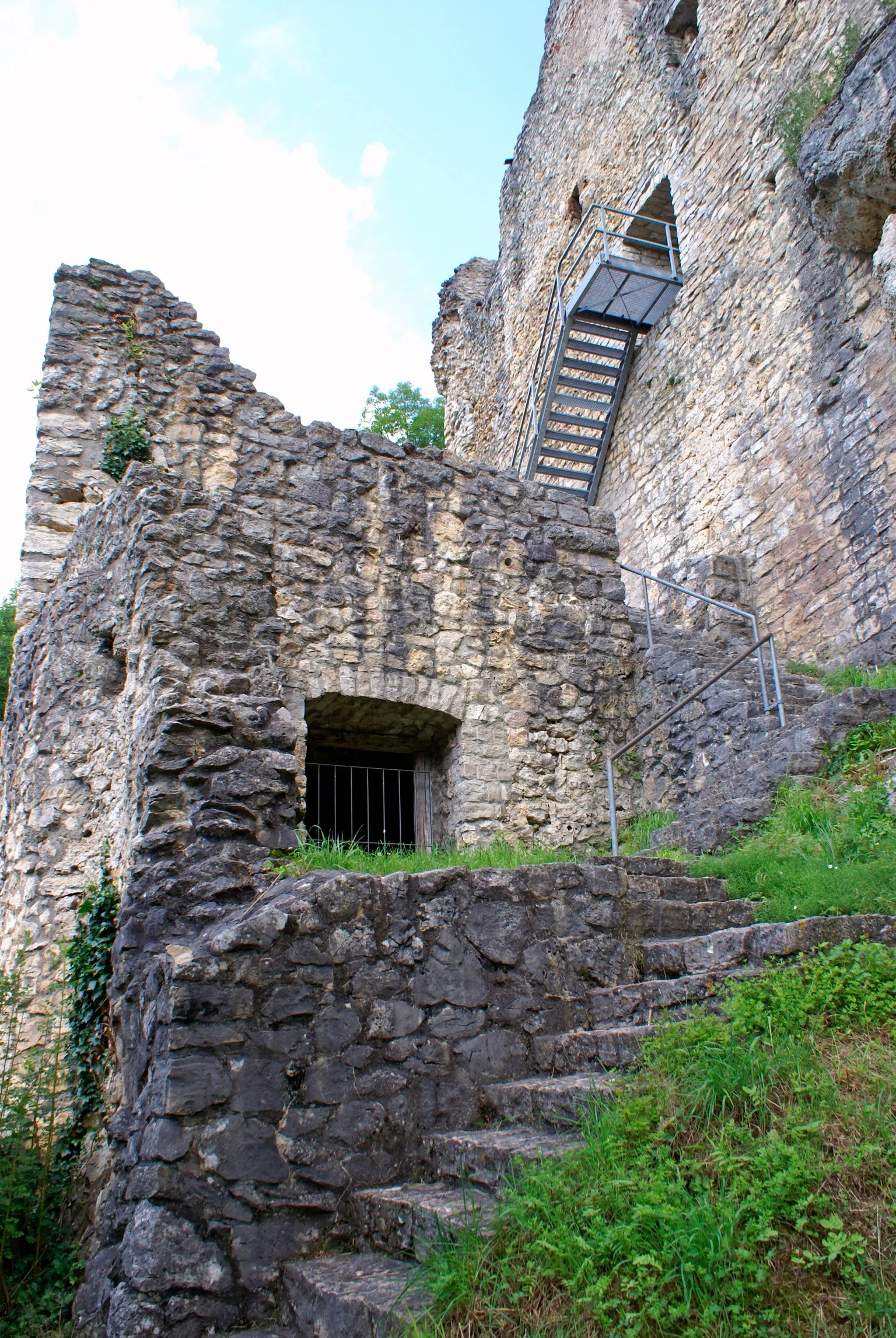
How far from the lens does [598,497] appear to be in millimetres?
12984

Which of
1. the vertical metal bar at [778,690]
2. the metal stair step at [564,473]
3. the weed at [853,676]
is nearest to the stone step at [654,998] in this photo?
the vertical metal bar at [778,690]

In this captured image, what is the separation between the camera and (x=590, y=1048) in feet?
11.2

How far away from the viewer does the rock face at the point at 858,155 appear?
732 cm

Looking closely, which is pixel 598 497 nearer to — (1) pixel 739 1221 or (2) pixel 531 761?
(2) pixel 531 761

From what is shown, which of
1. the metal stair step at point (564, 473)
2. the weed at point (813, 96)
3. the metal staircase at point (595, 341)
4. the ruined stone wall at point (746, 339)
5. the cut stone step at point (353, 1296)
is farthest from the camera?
the metal stair step at point (564, 473)

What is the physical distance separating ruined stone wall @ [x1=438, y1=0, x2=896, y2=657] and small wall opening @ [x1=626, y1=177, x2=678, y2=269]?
0.44ft

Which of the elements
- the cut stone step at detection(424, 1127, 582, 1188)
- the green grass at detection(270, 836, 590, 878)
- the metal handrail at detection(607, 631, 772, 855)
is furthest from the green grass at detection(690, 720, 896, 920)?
the cut stone step at detection(424, 1127, 582, 1188)

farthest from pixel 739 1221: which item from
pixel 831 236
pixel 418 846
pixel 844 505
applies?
pixel 831 236

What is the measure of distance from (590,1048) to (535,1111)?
33 centimetres

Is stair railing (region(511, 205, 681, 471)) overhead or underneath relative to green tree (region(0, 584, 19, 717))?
overhead

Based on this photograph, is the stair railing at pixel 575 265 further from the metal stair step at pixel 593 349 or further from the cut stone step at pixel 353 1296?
the cut stone step at pixel 353 1296

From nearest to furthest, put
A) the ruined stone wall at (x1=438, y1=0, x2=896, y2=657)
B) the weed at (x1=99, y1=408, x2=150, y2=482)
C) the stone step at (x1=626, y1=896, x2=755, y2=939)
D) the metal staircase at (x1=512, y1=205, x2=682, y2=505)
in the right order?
the stone step at (x1=626, y1=896, x2=755, y2=939), the weed at (x1=99, y1=408, x2=150, y2=482), the ruined stone wall at (x1=438, y1=0, x2=896, y2=657), the metal staircase at (x1=512, y1=205, x2=682, y2=505)

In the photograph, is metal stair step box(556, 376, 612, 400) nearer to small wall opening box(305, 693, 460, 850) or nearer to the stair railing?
the stair railing

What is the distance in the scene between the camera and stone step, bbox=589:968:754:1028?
11.3 ft
